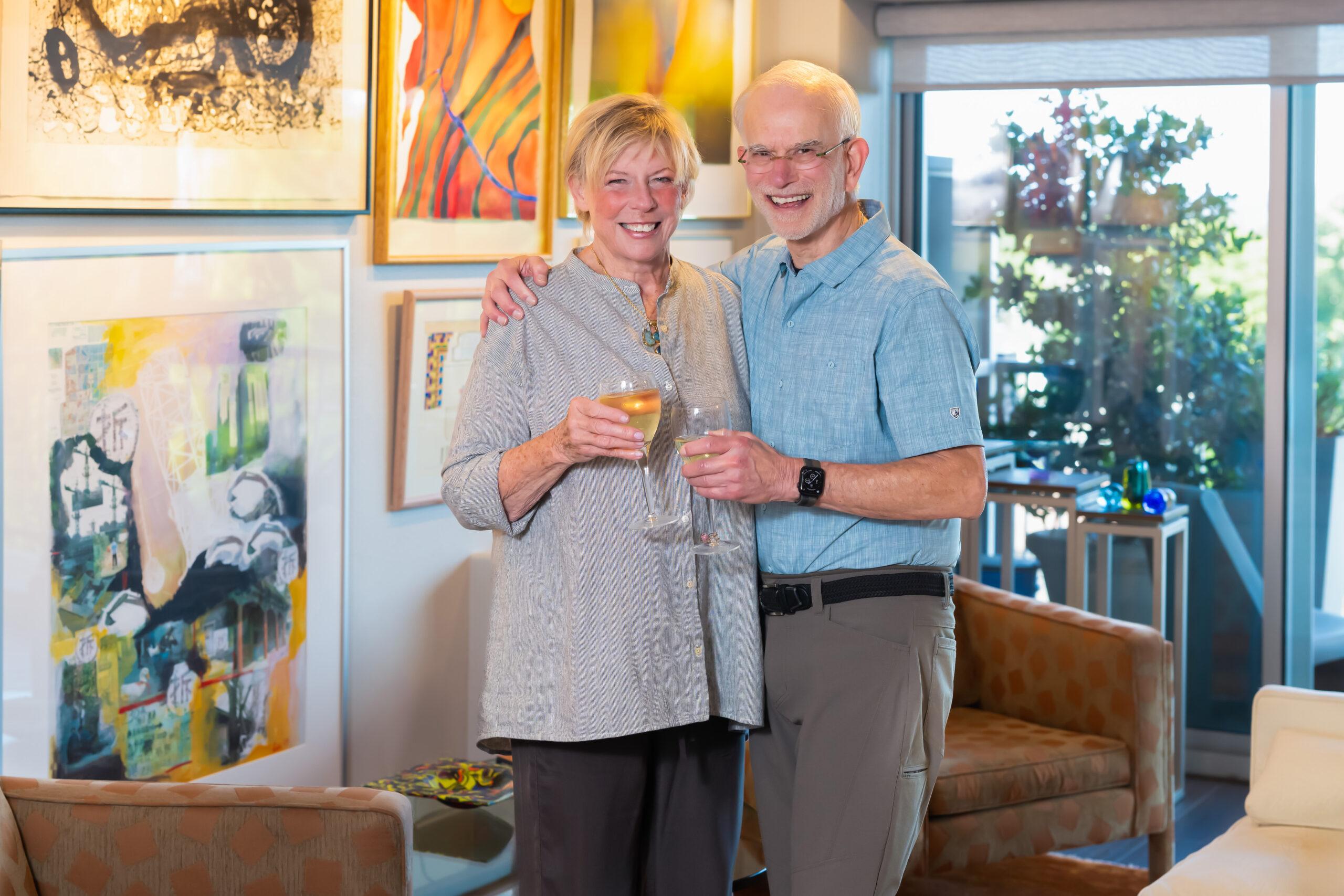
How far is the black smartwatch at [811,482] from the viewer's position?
5.65 ft

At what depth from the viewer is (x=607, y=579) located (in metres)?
1.76

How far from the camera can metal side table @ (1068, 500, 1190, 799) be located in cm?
416

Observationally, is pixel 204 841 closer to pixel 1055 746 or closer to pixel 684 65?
pixel 1055 746

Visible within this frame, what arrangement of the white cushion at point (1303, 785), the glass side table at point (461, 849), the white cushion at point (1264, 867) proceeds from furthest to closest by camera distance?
the white cushion at point (1303, 785) < the glass side table at point (461, 849) < the white cushion at point (1264, 867)

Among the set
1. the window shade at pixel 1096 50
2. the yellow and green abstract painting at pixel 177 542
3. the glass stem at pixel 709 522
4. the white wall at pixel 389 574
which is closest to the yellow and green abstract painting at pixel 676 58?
the white wall at pixel 389 574

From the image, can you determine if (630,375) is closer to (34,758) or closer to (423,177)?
(34,758)

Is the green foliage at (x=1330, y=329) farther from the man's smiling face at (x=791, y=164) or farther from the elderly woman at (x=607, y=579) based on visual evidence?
the elderly woman at (x=607, y=579)

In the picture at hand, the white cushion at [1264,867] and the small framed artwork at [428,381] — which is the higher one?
the small framed artwork at [428,381]

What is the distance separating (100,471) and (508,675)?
37.4 inches

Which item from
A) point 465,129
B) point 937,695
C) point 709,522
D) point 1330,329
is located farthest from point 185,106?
point 1330,329

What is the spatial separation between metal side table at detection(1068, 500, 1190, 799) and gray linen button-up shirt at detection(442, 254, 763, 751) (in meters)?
2.66

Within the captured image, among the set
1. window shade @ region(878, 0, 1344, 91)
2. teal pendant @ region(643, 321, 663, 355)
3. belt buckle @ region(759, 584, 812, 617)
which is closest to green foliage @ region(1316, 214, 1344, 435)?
window shade @ region(878, 0, 1344, 91)

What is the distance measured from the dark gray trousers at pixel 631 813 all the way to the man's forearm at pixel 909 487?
38 cm

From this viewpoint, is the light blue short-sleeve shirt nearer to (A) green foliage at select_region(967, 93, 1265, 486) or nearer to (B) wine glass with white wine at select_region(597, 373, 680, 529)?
(B) wine glass with white wine at select_region(597, 373, 680, 529)
